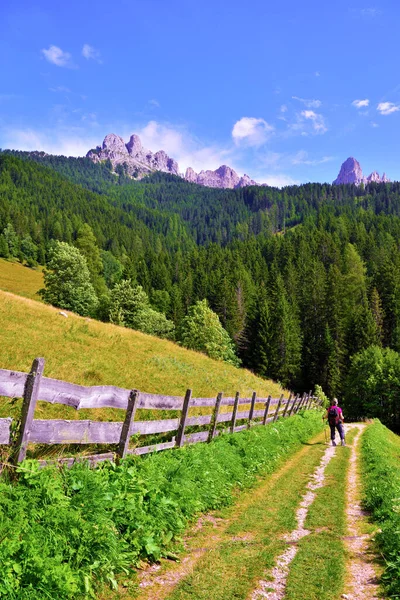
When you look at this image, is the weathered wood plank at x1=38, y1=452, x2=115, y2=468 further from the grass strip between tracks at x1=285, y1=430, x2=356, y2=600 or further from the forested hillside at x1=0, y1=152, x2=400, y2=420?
the forested hillside at x1=0, y1=152, x2=400, y2=420

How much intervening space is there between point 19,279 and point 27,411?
105m

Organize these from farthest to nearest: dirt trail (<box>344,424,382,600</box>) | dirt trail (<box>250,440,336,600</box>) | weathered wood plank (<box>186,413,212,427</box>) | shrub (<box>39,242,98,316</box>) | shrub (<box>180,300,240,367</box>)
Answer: shrub (<box>180,300,240,367</box>) < shrub (<box>39,242,98,316</box>) < weathered wood plank (<box>186,413,212,427</box>) < dirt trail (<box>344,424,382,600</box>) < dirt trail (<box>250,440,336,600</box>)

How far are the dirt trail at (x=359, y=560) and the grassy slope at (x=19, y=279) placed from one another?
8030 centimetres

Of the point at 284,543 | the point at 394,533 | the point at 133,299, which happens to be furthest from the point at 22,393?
the point at 133,299

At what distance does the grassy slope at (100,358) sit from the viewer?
58.5ft

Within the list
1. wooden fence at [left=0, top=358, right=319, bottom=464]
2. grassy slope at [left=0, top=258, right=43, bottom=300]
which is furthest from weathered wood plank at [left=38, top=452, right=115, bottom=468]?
grassy slope at [left=0, top=258, right=43, bottom=300]

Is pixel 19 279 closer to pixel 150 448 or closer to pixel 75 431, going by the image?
pixel 150 448

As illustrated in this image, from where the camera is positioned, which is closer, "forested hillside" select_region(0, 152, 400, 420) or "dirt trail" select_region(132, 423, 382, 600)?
"dirt trail" select_region(132, 423, 382, 600)

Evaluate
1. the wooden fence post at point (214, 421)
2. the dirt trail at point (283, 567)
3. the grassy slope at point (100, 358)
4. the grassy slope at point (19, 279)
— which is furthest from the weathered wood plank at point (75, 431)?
the grassy slope at point (19, 279)

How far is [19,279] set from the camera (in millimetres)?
99250

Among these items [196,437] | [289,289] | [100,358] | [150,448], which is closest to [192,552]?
[150,448]

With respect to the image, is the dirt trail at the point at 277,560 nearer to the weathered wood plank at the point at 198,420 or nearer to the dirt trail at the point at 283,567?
the dirt trail at the point at 283,567

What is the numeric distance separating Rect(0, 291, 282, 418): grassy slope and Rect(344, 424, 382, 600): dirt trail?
28.5 ft

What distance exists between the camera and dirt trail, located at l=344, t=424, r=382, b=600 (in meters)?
5.14
